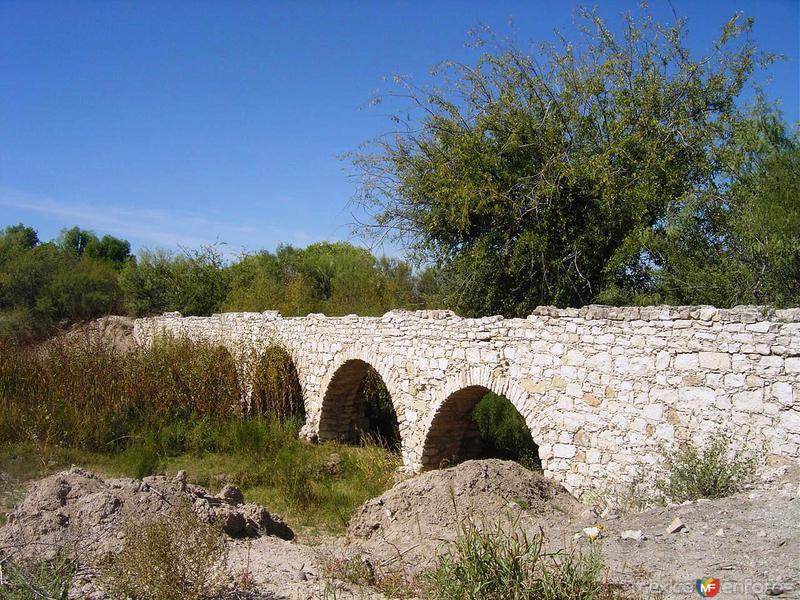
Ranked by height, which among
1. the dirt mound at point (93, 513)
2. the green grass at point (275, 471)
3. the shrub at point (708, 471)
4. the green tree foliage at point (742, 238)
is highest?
the green tree foliage at point (742, 238)

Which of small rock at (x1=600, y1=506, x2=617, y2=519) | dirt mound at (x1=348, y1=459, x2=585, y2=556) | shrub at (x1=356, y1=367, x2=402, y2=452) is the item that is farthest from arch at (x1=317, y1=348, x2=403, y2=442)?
small rock at (x1=600, y1=506, x2=617, y2=519)

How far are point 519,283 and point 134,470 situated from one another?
7337mm

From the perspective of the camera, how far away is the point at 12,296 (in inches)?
1011

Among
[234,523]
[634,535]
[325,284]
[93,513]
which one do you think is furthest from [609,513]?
[325,284]

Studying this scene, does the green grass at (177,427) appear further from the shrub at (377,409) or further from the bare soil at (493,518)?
the bare soil at (493,518)

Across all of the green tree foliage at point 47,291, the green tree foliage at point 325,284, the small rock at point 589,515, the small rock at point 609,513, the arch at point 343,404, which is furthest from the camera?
the green tree foliage at point 47,291

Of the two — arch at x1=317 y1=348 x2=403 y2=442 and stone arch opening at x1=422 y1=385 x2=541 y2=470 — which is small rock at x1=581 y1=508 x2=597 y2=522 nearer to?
stone arch opening at x1=422 y1=385 x2=541 y2=470

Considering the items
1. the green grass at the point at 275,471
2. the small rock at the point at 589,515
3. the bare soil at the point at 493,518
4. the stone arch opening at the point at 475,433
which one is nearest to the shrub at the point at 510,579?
the bare soil at the point at 493,518

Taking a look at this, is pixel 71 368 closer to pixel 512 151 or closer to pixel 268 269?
pixel 512 151

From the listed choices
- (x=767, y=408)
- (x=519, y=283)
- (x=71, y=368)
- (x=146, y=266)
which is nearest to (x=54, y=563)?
(x=767, y=408)

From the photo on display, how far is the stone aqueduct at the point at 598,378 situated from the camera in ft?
18.5

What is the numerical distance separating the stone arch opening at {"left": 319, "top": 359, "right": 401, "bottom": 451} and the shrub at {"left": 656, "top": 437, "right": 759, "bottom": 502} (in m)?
6.88

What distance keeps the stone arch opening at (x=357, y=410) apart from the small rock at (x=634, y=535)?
24.5 feet

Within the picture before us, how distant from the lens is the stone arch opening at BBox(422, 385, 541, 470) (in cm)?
970
